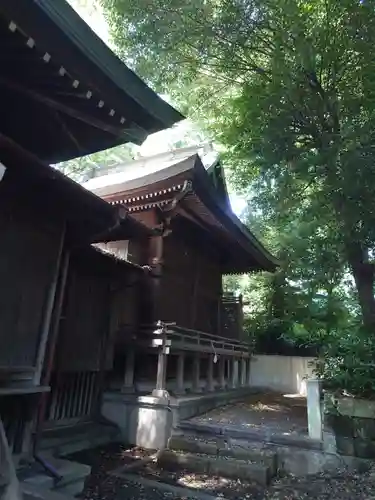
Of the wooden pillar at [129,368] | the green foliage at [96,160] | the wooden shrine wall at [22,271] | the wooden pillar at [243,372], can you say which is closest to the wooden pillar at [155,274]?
the wooden pillar at [129,368]

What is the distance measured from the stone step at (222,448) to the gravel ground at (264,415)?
532 mm

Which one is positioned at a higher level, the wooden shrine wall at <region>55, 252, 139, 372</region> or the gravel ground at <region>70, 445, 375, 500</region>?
the wooden shrine wall at <region>55, 252, 139, 372</region>

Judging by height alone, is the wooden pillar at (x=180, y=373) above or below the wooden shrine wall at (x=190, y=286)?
below

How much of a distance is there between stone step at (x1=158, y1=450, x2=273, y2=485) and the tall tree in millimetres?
2973

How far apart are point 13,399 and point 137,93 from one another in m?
3.90

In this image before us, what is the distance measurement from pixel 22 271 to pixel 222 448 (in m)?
4.08

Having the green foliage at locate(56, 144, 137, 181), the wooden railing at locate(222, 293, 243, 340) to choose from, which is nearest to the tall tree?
the wooden railing at locate(222, 293, 243, 340)

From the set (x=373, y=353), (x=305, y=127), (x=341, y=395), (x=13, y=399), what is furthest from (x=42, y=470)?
(x=305, y=127)

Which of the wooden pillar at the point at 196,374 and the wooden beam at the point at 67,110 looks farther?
the wooden pillar at the point at 196,374

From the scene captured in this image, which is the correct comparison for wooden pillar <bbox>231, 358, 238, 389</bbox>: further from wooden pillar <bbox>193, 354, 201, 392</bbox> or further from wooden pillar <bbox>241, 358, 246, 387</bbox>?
wooden pillar <bbox>193, 354, 201, 392</bbox>

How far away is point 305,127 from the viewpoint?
23.0 feet

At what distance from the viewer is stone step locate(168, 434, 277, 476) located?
576 centimetres

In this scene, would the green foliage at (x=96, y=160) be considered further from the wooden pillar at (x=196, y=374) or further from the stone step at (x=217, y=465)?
the stone step at (x=217, y=465)

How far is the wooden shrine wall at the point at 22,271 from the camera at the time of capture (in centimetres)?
427
